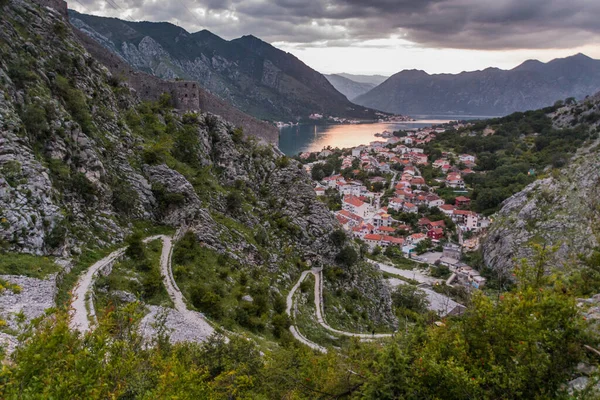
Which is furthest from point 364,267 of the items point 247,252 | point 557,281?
point 557,281

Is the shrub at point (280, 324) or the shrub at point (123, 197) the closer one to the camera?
the shrub at point (280, 324)

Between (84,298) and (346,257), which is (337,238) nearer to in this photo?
(346,257)

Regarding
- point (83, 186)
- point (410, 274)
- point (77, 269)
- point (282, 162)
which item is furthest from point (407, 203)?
point (77, 269)

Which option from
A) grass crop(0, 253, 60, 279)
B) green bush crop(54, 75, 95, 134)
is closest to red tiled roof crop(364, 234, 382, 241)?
green bush crop(54, 75, 95, 134)

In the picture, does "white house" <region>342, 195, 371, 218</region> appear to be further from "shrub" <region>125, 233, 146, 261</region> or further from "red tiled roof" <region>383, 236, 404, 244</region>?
"shrub" <region>125, 233, 146, 261</region>

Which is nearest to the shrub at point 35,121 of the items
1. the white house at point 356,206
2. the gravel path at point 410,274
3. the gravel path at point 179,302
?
the gravel path at point 179,302

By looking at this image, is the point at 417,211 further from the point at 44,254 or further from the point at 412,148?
the point at 44,254

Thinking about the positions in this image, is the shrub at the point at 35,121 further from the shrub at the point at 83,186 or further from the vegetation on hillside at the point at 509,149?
the vegetation on hillside at the point at 509,149
